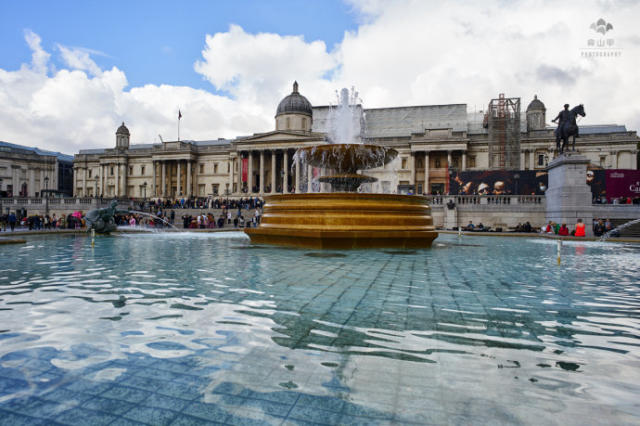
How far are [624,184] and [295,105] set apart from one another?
43611mm

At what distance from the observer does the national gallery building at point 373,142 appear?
156ft

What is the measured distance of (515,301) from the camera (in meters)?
4.22

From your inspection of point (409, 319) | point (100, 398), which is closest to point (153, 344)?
point (100, 398)

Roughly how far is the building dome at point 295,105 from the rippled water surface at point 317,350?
57099mm

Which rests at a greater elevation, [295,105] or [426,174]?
[295,105]

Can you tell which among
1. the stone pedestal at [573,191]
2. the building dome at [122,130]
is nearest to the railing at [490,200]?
the stone pedestal at [573,191]

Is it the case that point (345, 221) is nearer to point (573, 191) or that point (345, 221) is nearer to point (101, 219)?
point (101, 219)

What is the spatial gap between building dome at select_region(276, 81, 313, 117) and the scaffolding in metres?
26.4

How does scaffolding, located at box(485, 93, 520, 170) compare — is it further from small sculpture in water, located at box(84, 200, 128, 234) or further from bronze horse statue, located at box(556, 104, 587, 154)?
small sculpture in water, located at box(84, 200, 128, 234)

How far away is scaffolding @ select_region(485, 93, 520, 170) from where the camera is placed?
44.4 metres

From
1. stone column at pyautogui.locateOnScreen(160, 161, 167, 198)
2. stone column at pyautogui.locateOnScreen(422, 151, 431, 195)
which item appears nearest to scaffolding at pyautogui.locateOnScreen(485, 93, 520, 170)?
stone column at pyautogui.locateOnScreen(422, 151, 431, 195)

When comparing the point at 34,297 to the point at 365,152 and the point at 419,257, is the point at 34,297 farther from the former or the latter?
the point at 365,152

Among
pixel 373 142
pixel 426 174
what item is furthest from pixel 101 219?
pixel 373 142

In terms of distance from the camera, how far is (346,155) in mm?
12602
